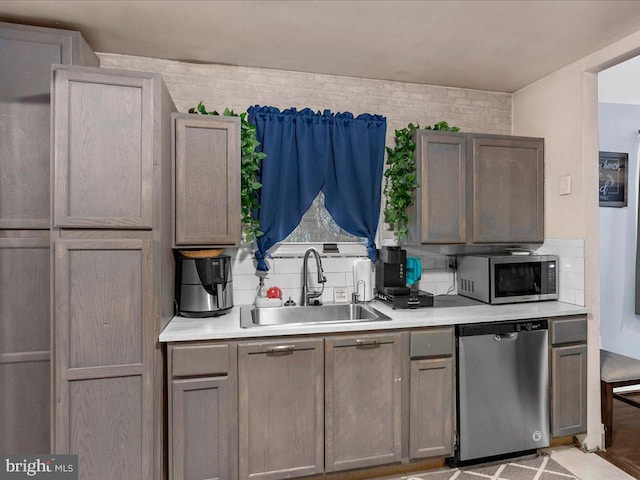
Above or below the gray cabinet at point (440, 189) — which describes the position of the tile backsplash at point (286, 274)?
below

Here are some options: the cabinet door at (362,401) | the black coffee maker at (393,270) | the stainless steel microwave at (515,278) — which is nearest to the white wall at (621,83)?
the stainless steel microwave at (515,278)

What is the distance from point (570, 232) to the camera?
8.79 ft

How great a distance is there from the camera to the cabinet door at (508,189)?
2699mm

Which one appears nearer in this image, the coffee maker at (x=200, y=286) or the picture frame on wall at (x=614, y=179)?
the coffee maker at (x=200, y=286)

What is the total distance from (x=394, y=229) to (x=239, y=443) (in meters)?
1.80

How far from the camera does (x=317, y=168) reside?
2.74 m

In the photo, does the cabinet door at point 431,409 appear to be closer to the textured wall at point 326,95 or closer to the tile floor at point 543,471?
the tile floor at point 543,471

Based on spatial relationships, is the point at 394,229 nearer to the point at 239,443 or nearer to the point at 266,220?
the point at 266,220

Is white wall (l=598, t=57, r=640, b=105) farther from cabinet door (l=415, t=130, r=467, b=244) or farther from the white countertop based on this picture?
the white countertop

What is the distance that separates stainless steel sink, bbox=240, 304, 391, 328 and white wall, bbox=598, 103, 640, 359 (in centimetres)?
262

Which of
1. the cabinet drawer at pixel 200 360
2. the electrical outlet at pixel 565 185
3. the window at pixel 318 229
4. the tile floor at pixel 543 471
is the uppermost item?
the electrical outlet at pixel 565 185

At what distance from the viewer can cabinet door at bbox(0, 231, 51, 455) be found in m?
1.94

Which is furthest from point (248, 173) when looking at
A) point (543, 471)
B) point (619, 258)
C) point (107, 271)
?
point (619, 258)

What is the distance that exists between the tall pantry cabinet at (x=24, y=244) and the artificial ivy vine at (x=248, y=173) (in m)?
0.85
